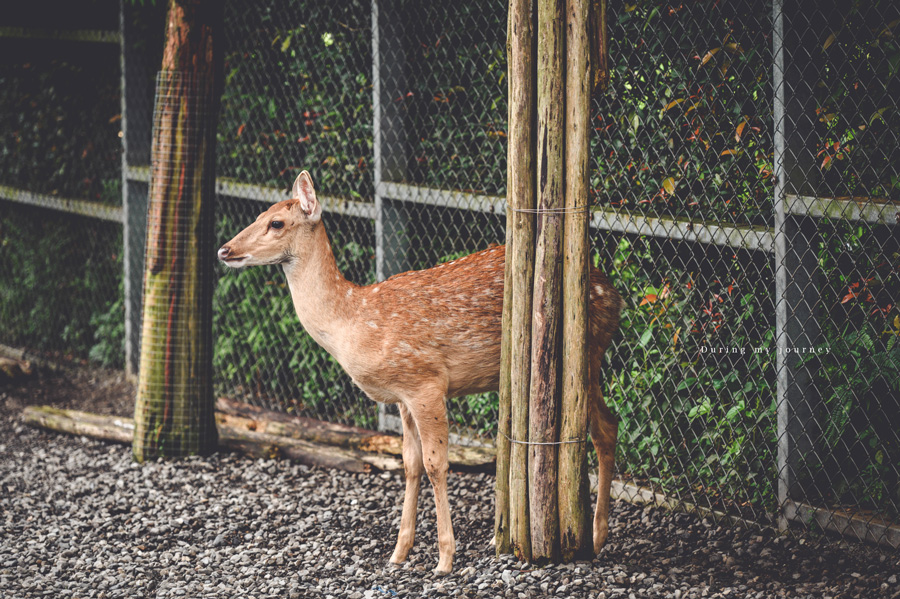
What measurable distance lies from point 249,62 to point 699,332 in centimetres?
437

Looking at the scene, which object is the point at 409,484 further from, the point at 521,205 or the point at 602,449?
the point at 521,205

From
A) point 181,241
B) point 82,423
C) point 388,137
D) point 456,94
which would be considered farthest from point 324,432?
point 456,94

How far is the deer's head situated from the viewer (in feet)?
15.2

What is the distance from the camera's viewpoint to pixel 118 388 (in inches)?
337

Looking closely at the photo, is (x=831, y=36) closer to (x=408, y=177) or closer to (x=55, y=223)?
(x=408, y=177)

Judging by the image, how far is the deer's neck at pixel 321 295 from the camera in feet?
15.1

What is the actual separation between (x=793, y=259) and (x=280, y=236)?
2.36 metres

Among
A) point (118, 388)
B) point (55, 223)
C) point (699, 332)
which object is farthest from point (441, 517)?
point (55, 223)

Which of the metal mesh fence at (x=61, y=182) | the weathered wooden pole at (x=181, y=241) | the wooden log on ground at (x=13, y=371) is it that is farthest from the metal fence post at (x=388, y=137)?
the wooden log on ground at (x=13, y=371)

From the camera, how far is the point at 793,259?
14.9 ft

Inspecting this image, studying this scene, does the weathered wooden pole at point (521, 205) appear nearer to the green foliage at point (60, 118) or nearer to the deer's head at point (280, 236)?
the deer's head at point (280, 236)

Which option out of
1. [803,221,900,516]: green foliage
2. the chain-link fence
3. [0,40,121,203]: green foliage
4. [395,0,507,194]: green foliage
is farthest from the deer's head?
[0,40,121,203]: green foliage

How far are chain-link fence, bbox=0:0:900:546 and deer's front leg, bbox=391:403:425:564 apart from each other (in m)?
1.36

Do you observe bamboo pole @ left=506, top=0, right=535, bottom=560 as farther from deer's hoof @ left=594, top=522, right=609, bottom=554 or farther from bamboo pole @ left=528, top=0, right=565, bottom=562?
deer's hoof @ left=594, top=522, right=609, bottom=554
